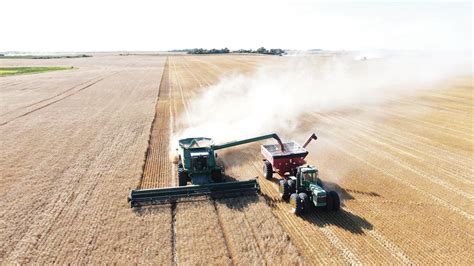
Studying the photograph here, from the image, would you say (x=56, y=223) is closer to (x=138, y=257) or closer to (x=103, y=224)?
(x=103, y=224)

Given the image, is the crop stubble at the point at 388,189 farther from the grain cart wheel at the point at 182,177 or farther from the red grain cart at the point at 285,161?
the grain cart wheel at the point at 182,177

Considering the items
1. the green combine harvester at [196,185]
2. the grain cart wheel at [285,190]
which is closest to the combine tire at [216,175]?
Answer: the green combine harvester at [196,185]

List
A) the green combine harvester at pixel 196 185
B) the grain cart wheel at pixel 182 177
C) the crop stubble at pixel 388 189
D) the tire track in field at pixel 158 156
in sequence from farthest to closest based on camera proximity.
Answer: the tire track in field at pixel 158 156 → the grain cart wheel at pixel 182 177 → the green combine harvester at pixel 196 185 → the crop stubble at pixel 388 189

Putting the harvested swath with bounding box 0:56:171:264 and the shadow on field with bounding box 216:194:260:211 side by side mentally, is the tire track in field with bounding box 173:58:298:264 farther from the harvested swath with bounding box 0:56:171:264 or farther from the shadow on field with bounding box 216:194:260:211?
the harvested swath with bounding box 0:56:171:264

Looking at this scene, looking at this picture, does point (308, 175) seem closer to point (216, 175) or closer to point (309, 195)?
point (309, 195)

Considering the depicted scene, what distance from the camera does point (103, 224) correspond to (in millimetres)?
12570

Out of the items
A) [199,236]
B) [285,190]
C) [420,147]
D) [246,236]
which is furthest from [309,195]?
[420,147]

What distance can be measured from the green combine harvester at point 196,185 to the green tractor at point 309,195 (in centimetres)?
191

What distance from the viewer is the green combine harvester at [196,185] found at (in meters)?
13.9

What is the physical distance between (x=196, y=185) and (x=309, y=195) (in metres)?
4.40

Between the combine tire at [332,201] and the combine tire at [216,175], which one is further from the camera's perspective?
the combine tire at [216,175]

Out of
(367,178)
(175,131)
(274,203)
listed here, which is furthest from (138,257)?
(175,131)

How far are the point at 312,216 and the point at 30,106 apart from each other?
1275 inches

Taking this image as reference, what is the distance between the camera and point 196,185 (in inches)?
570
